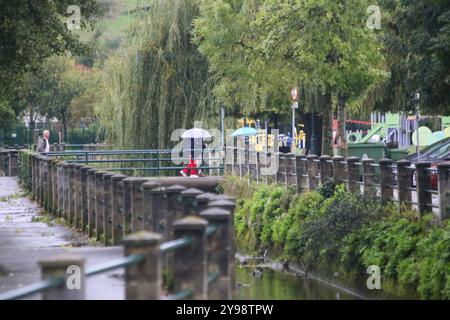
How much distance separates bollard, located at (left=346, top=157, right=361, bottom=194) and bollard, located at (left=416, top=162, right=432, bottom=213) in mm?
3924

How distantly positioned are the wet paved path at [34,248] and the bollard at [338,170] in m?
5.86

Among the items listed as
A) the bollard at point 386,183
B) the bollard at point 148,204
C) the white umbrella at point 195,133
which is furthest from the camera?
the white umbrella at point 195,133

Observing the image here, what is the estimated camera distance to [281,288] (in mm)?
21062

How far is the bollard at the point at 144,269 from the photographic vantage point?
8.16 metres

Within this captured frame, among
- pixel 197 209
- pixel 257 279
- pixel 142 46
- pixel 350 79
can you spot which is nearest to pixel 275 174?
pixel 350 79

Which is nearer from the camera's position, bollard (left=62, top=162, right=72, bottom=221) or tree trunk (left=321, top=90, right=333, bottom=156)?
→ bollard (left=62, top=162, right=72, bottom=221)

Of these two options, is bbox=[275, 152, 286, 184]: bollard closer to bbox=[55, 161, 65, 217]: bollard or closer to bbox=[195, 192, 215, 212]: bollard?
bbox=[55, 161, 65, 217]: bollard

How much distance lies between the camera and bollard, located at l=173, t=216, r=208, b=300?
9.38 metres

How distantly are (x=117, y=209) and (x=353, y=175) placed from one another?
6.28 m

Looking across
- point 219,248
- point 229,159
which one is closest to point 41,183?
point 229,159

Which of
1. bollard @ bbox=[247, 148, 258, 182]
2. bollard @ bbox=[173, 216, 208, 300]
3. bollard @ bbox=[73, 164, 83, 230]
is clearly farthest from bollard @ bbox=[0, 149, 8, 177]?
bollard @ bbox=[173, 216, 208, 300]

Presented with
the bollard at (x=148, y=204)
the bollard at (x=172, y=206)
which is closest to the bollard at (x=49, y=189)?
the bollard at (x=148, y=204)

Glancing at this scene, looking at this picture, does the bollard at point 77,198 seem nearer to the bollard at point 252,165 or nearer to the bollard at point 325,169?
the bollard at point 325,169
